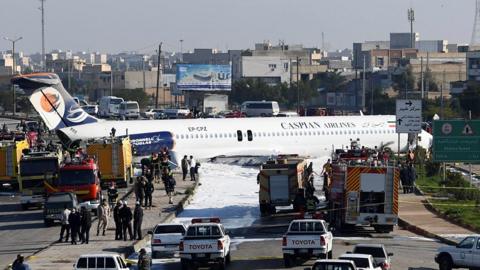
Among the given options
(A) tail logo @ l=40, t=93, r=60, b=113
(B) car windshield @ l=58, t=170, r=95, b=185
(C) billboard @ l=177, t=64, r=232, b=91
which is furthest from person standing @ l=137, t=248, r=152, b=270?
(C) billboard @ l=177, t=64, r=232, b=91

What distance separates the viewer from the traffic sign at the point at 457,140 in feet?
157

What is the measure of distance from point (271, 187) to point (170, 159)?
19743 millimetres

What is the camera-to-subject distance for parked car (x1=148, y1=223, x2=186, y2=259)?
104ft

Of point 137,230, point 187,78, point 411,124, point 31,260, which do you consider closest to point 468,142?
point 411,124

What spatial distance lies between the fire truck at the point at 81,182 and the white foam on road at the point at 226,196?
3103mm

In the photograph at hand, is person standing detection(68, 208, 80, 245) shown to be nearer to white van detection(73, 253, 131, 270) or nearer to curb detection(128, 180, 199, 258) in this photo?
curb detection(128, 180, 199, 258)

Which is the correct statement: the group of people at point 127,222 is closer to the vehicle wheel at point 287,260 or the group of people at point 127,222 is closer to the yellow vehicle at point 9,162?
the vehicle wheel at point 287,260

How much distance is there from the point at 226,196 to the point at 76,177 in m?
8.87

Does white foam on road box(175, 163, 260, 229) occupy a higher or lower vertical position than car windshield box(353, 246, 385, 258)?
lower

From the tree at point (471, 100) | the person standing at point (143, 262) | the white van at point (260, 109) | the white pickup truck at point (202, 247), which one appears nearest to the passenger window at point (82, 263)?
the person standing at point (143, 262)

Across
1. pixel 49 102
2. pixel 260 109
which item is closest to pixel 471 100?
pixel 260 109

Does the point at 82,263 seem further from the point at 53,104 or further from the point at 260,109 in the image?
the point at 260,109

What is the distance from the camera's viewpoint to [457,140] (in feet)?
159

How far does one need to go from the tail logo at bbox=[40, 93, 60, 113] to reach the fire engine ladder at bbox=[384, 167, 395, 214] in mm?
29583
